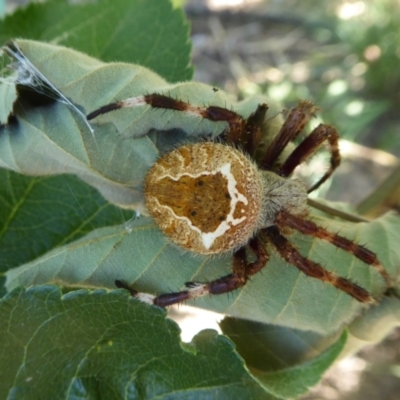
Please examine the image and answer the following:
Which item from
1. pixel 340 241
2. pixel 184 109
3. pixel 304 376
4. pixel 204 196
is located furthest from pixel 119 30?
pixel 304 376

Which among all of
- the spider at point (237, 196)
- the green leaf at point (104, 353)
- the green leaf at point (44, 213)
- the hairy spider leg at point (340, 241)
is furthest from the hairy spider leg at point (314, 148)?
the green leaf at point (104, 353)

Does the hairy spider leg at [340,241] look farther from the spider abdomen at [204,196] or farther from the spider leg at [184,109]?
the spider leg at [184,109]

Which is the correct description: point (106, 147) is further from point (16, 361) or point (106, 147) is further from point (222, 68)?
point (222, 68)

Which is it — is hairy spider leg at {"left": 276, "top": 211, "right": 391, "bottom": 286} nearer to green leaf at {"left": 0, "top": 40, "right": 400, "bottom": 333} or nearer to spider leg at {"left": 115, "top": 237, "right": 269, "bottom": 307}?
green leaf at {"left": 0, "top": 40, "right": 400, "bottom": 333}

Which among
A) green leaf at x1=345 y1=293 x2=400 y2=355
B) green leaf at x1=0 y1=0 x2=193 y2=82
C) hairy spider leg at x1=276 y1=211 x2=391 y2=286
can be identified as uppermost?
green leaf at x1=0 y1=0 x2=193 y2=82

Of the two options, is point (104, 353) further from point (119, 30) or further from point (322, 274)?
point (119, 30)

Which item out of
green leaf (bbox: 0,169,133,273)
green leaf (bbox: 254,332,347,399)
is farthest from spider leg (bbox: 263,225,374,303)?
green leaf (bbox: 0,169,133,273)

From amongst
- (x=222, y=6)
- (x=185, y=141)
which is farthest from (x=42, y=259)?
(x=222, y=6)
